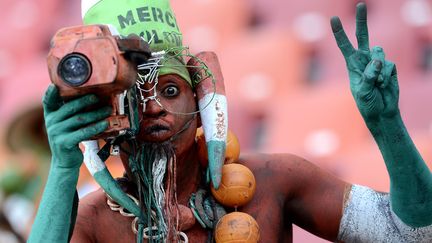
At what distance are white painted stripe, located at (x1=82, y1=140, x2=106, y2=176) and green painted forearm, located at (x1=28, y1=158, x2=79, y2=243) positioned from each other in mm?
252

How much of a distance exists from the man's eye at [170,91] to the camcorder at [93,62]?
1.44ft

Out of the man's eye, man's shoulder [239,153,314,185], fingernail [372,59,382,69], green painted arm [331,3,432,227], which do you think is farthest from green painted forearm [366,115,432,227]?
the man's eye

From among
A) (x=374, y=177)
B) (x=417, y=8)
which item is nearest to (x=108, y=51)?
(x=374, y=177)

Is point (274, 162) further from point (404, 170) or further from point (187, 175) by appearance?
point (404, 170)

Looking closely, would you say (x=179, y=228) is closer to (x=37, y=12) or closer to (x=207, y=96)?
(x=207, y=96)

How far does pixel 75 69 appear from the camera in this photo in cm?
321

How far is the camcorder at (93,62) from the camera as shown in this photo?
320cm

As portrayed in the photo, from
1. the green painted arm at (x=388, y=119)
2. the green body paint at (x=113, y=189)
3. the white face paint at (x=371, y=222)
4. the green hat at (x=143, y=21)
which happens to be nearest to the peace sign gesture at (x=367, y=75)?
the green painted arm at (x=388, y=119)

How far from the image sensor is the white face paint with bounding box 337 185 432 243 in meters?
3.83

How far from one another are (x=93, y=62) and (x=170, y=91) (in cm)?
58

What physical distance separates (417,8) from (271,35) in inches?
55.6

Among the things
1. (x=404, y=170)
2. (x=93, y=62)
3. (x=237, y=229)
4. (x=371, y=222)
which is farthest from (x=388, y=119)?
(x=93, y=62)

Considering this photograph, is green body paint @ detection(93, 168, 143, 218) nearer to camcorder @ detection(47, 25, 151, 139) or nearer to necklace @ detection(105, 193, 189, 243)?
necklace @ detection(105, 193, 189, 243)

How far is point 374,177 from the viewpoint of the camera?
912 centimetres
